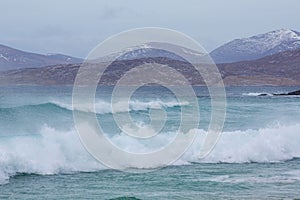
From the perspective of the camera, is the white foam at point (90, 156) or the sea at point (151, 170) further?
the white foam at point (90, 156)

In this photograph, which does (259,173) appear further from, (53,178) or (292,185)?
(53,178)

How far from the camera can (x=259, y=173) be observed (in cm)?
2153

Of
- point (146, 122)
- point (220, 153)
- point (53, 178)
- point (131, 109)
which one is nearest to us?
point (53, 178)

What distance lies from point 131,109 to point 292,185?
29841mm

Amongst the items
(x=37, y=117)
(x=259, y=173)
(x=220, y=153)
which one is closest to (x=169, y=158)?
(x=220, y=153)

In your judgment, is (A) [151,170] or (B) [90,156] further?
(B) [90,156]

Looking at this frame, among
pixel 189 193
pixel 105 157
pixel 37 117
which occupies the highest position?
pixel 37 117

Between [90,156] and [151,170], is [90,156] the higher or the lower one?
the higher one

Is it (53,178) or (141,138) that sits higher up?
(141,138)

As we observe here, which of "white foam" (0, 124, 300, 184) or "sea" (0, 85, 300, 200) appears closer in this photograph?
"sea" (0, 85, 300, 200)

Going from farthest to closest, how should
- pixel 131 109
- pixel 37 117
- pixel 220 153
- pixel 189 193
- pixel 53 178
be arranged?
pixel 131 109 → pixel 37 117 → pixel 220 153 → pixel 53 178 → pixel 189 193

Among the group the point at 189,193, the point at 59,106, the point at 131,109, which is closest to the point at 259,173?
the point at 189,193

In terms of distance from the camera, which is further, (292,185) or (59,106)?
(59,106)

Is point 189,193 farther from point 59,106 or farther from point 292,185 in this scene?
point 59,106
